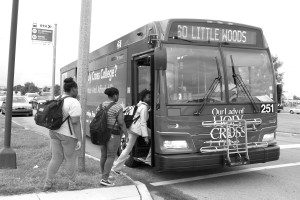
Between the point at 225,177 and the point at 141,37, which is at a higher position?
the point at 141,37

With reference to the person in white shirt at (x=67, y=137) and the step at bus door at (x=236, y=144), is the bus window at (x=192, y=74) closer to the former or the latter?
the step at bus door at (x=236, y=144)

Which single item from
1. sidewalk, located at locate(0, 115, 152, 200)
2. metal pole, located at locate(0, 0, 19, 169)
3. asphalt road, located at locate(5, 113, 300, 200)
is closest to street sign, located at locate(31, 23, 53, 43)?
metal pole, located at locate(0, 0, 19, 169)

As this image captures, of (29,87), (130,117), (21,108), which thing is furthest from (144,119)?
(29,87)

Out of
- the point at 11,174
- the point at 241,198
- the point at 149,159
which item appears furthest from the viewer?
the point at 149,159

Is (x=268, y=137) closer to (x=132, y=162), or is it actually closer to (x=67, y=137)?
(x=132, y=162)

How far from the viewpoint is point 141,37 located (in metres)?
7.30

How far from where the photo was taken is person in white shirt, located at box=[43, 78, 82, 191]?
531cm

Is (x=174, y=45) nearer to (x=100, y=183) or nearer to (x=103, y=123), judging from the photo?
(x=103, y=123)

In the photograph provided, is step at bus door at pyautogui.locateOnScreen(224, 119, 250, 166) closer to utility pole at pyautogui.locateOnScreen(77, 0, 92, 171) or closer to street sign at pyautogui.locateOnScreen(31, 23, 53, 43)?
utility pole at pyautogui.locateOnScreen(77, 0, 92, 171)

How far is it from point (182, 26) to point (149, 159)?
8.84ft

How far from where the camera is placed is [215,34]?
6.84 metres

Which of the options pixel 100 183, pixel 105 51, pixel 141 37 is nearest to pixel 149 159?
pixel 100 183

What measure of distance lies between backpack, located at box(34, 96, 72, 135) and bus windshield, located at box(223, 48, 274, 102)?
3174 millimetres

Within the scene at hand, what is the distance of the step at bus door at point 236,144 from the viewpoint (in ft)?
21.0
